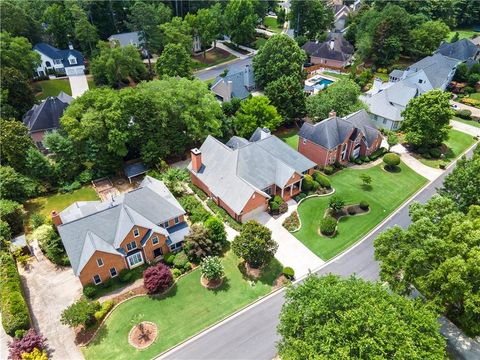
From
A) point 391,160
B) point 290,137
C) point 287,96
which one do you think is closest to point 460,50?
point 391,160

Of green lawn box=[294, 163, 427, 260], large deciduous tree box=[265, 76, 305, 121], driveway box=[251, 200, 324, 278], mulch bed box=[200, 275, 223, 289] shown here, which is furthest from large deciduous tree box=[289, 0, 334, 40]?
mulch bed box=[200, 275, 223, 289]

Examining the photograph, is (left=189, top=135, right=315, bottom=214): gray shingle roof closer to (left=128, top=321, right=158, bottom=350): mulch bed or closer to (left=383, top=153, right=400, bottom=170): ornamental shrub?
(left=383, top=153, right=400, bottom=170): ornamental shrub

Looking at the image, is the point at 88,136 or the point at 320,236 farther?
the point at 88,136

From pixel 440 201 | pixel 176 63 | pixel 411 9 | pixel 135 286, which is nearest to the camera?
pixel 440 201

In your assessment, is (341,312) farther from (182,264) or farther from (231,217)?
(231,217)

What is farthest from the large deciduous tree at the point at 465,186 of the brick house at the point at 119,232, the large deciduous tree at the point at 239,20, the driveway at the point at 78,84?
the large deciduous tree at the point at 239,20

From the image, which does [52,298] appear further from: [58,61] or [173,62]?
[58,61]

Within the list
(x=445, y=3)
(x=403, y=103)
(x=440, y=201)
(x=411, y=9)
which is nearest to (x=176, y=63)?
(x=403, y=103)
